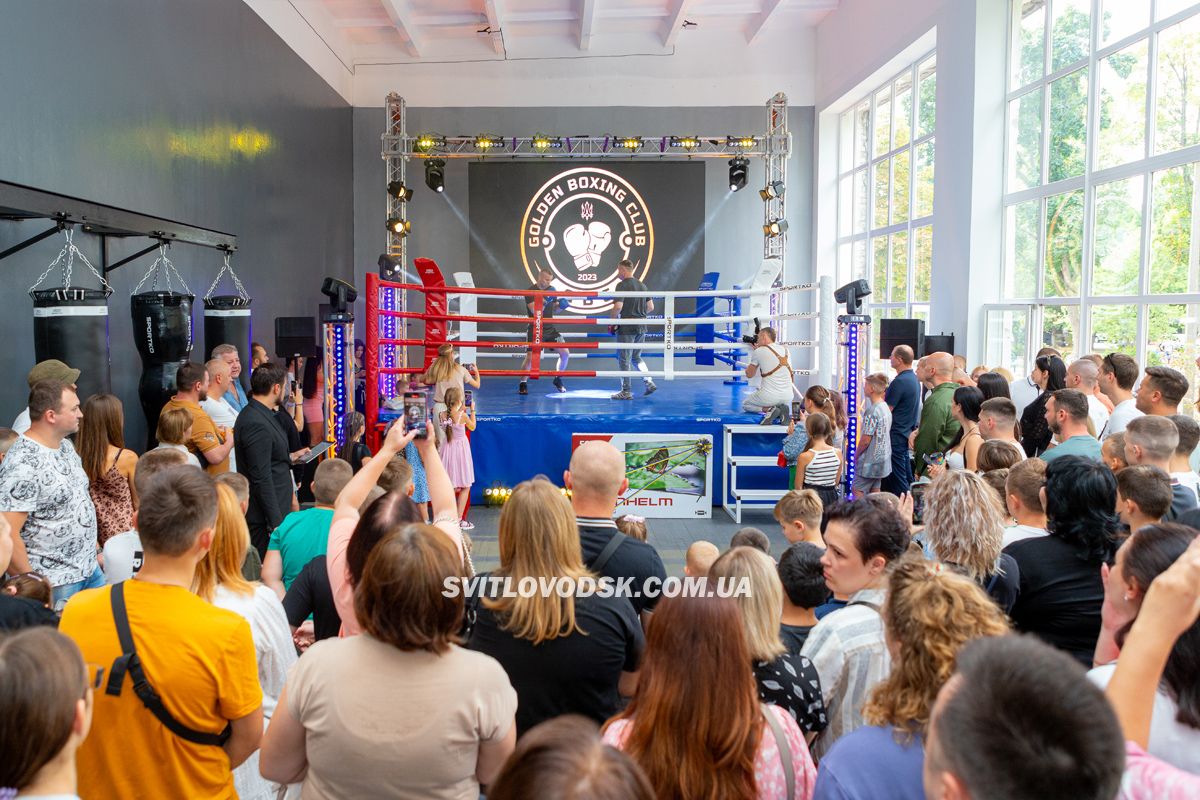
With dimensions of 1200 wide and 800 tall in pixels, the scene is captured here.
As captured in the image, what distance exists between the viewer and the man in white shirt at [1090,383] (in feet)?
14.7

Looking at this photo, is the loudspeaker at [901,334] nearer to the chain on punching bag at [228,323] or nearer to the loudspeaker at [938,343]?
the loudspeaker at [938,343]

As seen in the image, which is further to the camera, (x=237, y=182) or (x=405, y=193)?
(x=405, y=193)

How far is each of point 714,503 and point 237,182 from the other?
5.86 m

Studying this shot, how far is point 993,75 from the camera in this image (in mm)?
8406

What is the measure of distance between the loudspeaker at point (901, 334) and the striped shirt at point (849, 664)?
6.89 m

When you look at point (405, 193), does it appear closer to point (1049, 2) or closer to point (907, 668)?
point (1049, 2)

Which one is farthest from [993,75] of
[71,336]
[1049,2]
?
[71,336]

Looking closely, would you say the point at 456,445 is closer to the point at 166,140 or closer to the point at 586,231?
the point at 166,140

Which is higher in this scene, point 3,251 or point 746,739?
point 3,251

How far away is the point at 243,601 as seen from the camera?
77.9 inches

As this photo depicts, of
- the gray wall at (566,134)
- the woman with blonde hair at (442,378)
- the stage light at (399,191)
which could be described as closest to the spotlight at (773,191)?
the gray wall at (566,134)

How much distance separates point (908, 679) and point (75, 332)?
452 centimetres

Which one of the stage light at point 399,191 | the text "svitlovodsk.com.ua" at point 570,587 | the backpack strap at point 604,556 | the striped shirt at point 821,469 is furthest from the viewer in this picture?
the stage light at point 399,191

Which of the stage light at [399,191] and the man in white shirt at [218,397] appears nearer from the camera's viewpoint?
the man in white shirt at [218,397]
